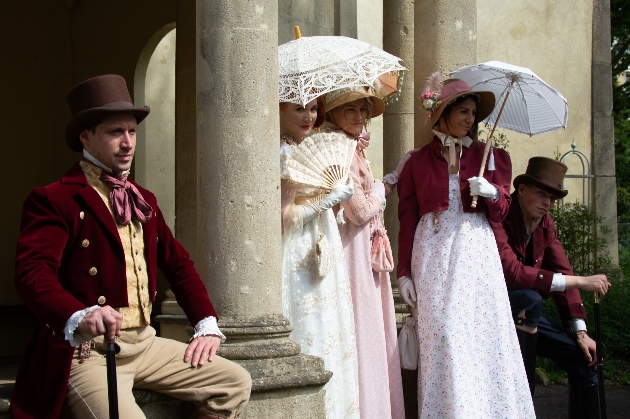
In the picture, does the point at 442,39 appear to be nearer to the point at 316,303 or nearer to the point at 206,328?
the point at 316,303

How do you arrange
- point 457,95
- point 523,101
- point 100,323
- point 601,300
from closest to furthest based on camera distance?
point 100,323 → point 457,95 → point 523,101 → point 601,300

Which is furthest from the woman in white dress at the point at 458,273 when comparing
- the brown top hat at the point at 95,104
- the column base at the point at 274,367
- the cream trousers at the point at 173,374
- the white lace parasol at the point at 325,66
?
the brown top hat at the point at 95,104

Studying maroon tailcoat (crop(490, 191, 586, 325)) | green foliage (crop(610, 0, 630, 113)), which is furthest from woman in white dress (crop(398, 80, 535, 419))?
green foliage (crop(610, 0, 630, 113))

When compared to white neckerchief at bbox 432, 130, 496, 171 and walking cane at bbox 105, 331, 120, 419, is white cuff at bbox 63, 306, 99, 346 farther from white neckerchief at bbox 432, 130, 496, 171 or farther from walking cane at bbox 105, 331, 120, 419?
white neckerchief at bbox 432, 130, 496, 171

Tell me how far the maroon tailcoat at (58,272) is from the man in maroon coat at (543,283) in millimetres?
2488

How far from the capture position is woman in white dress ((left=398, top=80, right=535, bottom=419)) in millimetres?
5020

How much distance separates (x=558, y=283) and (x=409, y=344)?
2.97 ft

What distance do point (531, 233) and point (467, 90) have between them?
0.94 meters

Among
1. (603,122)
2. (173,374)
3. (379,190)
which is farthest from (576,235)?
(173,374)

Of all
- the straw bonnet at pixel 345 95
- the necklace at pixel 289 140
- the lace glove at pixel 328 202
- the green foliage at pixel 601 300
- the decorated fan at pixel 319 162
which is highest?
the straw bonnet at pixel 345 95

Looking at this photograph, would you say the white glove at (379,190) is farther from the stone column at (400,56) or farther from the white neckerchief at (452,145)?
the stone column at (400,56)

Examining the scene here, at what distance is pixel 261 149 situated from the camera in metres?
4.37

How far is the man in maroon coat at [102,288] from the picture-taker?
313cm

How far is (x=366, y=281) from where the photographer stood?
5121 millimetres
